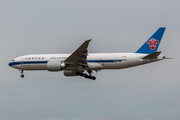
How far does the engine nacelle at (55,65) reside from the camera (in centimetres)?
4769

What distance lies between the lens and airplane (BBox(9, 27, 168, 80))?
1880 inches

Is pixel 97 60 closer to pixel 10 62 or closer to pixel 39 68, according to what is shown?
pixel 39 68

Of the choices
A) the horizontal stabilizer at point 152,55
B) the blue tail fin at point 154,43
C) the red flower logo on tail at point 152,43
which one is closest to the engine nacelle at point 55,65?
the blue tail fin at point 154,43

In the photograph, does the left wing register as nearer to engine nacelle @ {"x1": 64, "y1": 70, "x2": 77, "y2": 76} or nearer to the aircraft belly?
engine nacelle @ {"x1": 64, "y1": 70, "x2": 77, "y2": 76}

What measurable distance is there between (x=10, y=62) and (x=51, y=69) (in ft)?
36.1

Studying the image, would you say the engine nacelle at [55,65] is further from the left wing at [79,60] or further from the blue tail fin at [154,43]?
the blue tail fin at [154,43]

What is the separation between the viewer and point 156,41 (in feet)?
165

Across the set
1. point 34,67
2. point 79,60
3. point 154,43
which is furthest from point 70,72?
point 154,43

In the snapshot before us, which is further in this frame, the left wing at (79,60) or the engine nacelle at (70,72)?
the engine nacelle at (70,72)

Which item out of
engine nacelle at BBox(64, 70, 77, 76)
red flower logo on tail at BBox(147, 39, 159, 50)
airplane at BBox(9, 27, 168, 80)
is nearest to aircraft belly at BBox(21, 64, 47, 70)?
airplane at BBox(9, 27, 168, 80)

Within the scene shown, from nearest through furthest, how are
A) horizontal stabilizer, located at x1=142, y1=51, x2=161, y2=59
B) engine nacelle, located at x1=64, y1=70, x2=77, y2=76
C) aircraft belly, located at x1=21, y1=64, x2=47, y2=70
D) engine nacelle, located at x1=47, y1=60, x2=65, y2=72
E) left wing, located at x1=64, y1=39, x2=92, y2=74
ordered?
left wing, located at x1=64, y1=39, x2=92, y2=74
horizontal stabilizer, located at x1=142, y1=51, x2=161, y2=59
engine nacelle, located at x1=47, y1=60, x2=65, y2=72
engine nacelle, located at x1=64, y1=70, x2=77, y2=76
aircraft belly, located at x1=21, y1=64, x2=47, y2=70

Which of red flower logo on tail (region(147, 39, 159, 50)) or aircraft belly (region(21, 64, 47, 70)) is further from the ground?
red flower logo on tail (region(147, 39, 159, 50))

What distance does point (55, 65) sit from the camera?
4769cm

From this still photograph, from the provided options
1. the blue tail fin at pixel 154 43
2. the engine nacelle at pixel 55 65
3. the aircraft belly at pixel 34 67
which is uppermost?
the blue tail fin at pixel 154 43
